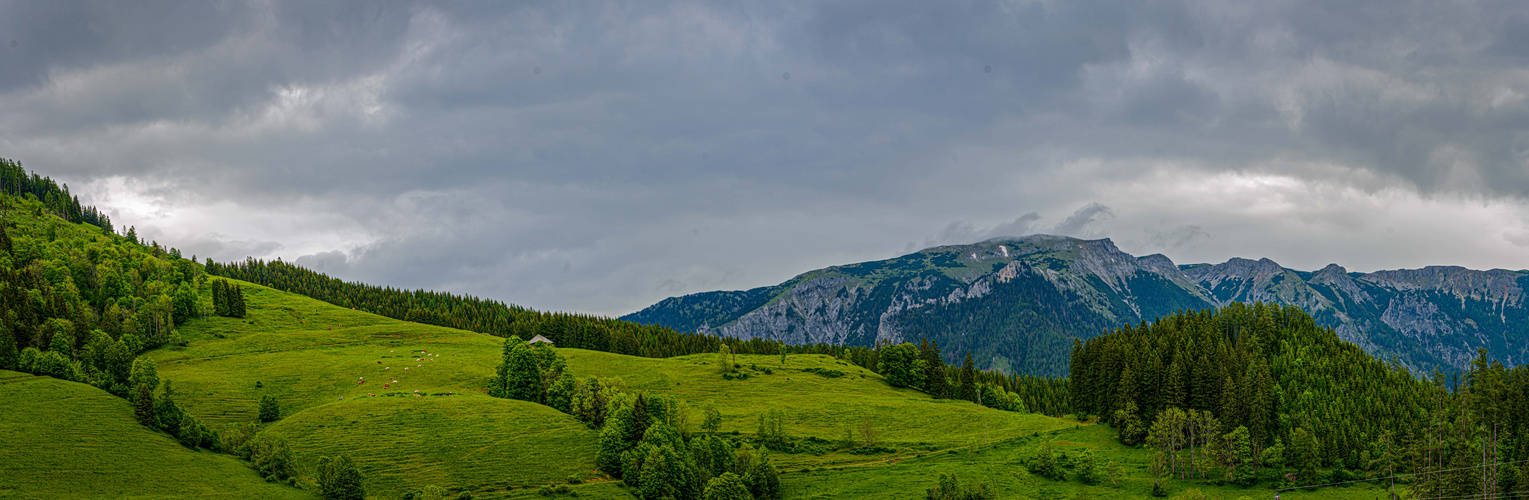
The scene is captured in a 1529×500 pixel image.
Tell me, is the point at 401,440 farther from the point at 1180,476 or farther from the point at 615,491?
the point at 1180,476

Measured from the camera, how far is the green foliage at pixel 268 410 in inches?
5340

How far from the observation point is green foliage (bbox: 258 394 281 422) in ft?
445

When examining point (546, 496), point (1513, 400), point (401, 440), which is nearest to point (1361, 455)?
point (1513, 400)

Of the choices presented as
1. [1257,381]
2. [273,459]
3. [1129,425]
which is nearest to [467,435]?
[273,459]

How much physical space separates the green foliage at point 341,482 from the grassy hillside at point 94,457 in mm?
2308

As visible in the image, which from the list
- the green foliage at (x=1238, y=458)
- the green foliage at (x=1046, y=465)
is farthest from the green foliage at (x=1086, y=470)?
the green foliage at (x=1238, y=458)

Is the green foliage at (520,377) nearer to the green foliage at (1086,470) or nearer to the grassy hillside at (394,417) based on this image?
the grassy hillside at (394,417)

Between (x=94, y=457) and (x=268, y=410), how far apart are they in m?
41.1

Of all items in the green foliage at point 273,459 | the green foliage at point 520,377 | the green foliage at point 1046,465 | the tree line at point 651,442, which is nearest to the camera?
the green foliage at point 273,459

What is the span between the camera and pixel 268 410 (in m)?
136

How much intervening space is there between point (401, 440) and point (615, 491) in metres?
35.7

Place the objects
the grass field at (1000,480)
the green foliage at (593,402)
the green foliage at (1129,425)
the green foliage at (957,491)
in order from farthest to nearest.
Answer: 1. the green foliage at (1129,425)
2. the green foliage at (593,402)
3. the grass field at (1000,480)
4. the green foliage at (957,491)

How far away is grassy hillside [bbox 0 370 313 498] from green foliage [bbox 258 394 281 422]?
2115cm

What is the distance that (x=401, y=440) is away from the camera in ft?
401
